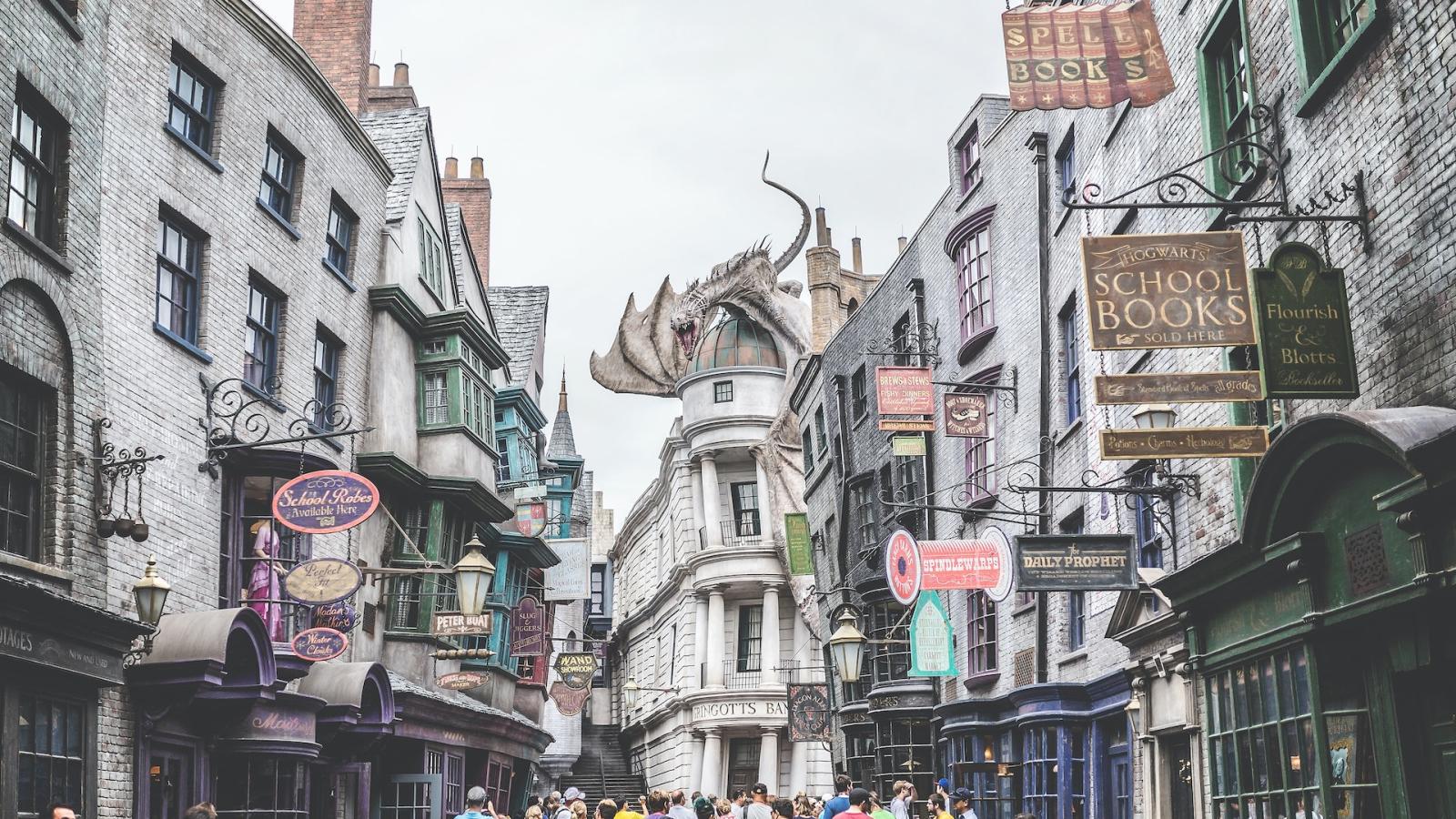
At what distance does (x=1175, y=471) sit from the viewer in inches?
704

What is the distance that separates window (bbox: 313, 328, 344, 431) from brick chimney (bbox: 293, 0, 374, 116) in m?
6.28

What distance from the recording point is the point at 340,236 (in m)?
27.4

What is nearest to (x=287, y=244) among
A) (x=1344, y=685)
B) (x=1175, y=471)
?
(x=1175, y=471)

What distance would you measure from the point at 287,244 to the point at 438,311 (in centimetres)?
777

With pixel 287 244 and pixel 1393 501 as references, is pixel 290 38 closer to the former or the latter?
pixel 287 244

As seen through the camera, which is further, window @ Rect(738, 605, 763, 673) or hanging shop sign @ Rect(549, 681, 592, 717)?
window @ Rect(738, 605, 763, 673)

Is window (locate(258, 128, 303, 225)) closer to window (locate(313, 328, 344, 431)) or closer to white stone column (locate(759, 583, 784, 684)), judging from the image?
window (locate(313, 328, 344, 431))

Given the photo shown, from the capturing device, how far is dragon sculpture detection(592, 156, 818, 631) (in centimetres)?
5419

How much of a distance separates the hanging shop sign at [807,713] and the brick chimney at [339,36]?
61.7ft

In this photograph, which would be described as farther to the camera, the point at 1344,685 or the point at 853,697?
the point at 853,697

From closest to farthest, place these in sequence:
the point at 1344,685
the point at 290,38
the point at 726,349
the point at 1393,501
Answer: the point at 1393,501 → the point at 1344,685 → the point at 290,38 → the point at 726,349

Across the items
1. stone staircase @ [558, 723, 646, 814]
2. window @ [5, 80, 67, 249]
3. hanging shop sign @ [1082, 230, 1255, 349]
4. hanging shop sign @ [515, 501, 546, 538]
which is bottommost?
stone staircase @ [558, 723, 646, 814]

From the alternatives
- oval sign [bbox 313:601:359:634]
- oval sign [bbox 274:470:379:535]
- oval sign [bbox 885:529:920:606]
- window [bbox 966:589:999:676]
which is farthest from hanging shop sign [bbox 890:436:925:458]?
oval sign [bbox 274:470:379:535]

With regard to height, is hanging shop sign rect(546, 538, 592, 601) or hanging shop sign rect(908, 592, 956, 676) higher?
hanging shop sign rect(546, 538, 592, 601)
